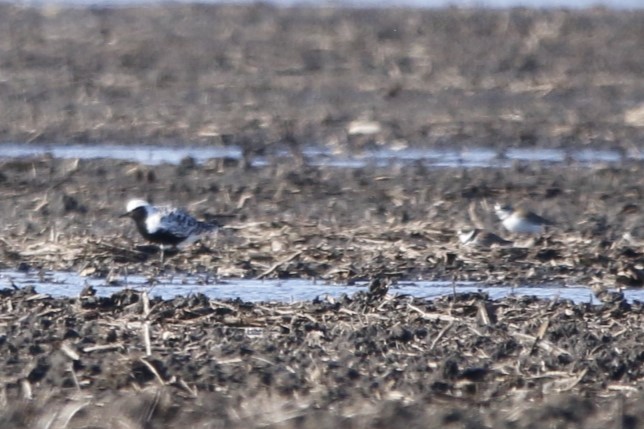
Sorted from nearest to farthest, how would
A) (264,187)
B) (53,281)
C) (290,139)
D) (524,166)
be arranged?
(53,281) < (264,187) < (524,166) < (290,139)

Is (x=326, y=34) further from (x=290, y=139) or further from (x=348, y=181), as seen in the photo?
(x=348, y=181)

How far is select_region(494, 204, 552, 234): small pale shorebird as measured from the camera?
Result: 37.6 ft

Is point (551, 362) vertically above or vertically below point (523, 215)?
above

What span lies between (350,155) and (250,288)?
5.89 m

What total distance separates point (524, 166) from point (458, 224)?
10.3 feet

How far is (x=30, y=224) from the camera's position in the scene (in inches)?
453

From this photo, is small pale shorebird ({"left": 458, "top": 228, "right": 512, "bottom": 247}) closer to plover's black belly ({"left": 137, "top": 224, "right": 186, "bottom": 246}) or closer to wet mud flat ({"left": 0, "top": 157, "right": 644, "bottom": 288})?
wet mud flat ({"left": 0, "top": 157, "right": 644, "bottom": 288})

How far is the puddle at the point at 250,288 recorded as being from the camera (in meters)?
9.47

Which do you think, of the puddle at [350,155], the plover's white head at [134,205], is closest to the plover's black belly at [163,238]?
the plover's white head at [134,205]

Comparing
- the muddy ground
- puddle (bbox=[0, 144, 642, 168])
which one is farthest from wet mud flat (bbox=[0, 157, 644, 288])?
puddle (bbox=[0, 144, 642, 168])

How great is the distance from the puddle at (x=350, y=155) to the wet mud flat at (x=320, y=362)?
6144 millimetres

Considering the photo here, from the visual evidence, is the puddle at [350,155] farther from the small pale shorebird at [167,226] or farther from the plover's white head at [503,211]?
the small pale shorebird at [167,226]

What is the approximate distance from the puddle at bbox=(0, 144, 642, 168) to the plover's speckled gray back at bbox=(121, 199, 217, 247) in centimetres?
331

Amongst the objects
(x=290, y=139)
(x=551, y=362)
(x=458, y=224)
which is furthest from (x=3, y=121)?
(x=551, y=362)
